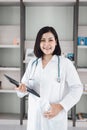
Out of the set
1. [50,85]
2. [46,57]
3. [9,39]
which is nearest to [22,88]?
[50,85]

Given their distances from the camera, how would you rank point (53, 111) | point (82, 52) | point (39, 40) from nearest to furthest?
point (53, 111) < point (39, 40) < point (82, 52)

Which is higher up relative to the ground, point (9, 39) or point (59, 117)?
point (9, 39)

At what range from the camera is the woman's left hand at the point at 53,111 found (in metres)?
1.29

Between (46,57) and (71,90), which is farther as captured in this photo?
(46,57)

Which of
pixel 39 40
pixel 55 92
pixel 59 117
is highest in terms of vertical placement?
pixel 39 40

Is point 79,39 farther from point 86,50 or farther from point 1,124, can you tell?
point 1,124

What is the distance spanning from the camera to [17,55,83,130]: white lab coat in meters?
1.35

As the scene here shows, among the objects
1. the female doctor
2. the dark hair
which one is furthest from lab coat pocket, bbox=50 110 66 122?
the dark hair

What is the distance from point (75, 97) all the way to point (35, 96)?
27 cm

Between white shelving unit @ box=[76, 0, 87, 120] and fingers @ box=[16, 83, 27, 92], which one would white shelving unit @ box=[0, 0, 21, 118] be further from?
fingers @ box=[16, 83, 27, 92]

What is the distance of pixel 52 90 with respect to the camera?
1.37 metres

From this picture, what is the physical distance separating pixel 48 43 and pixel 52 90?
1.02 ft

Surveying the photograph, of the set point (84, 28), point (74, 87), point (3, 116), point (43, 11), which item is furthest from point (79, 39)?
point (74, 87)

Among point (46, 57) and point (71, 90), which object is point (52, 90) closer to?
point (71, 90)
